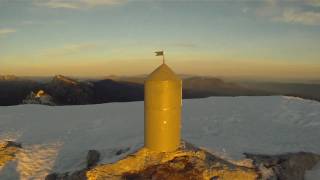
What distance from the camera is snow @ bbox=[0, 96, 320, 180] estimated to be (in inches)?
621

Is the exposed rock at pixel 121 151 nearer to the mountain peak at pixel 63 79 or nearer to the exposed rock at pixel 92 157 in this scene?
the exposed rock at pixel 92 157

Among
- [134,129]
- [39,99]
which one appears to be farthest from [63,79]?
[134,129]

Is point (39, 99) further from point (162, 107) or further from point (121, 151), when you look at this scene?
point (162, 107)

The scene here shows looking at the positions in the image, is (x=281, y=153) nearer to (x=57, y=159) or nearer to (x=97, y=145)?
(x=97, y=145)

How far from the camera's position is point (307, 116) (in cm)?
2209

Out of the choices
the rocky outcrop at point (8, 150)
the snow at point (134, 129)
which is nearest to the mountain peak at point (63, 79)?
the snow at point (134, 129)

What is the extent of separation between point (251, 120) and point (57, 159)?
10569 mm

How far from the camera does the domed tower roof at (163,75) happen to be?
11.7m

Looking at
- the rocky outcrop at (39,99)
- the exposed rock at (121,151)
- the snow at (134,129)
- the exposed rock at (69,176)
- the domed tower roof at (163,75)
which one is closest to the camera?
the domed tower roof at (163,75)

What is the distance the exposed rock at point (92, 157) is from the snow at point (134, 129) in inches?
10.6

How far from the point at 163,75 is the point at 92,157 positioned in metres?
5.26

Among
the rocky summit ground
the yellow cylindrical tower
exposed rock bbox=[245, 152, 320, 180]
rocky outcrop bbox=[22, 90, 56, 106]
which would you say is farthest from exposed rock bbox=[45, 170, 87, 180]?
rocky outcrop bbox=[22, 90, 56, 106]

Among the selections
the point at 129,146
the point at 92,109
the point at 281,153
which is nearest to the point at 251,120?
the point at 281,153

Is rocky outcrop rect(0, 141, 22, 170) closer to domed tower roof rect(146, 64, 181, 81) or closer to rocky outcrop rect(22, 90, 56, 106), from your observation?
domed tower roof rect(146, 64, 181, 81)
